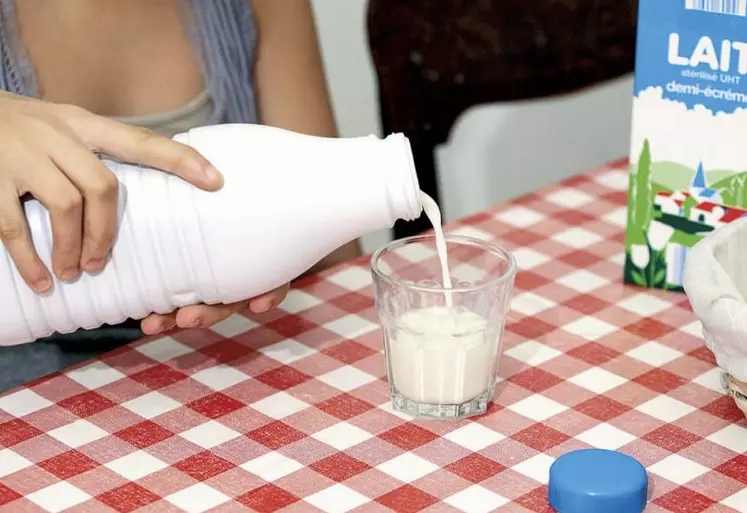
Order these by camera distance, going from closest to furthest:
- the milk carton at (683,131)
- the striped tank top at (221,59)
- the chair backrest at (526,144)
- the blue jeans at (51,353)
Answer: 1. the milk carton at (683,131)
2. the blue jeans at (51,353)
3. the striped tank top at (221,59)
4. the chair backrest at (526,144)

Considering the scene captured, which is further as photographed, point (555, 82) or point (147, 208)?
point (555, 82)

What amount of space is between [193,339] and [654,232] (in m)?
0.42

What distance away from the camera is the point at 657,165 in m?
1.09

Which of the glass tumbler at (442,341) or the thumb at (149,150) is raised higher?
the thumb at (149,150)

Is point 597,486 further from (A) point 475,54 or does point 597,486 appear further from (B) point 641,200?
(A) point 475,54

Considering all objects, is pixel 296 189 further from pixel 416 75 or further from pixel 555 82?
pixel 555 82

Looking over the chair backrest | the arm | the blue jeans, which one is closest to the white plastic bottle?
the blue jeans

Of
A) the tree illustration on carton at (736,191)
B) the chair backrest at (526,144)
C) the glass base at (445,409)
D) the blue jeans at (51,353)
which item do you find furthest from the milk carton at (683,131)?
the chair backrest at (526,144)

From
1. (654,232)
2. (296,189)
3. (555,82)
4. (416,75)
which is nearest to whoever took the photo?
(296,189)

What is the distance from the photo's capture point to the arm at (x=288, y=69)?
1.34 metres

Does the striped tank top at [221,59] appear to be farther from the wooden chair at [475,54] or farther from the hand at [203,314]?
the wooden chair at [475,54]

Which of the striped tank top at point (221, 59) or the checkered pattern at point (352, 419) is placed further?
the striped tank top at point (221, 59)

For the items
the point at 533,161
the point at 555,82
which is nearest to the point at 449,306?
the point at 555,82

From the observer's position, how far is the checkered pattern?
825mm
